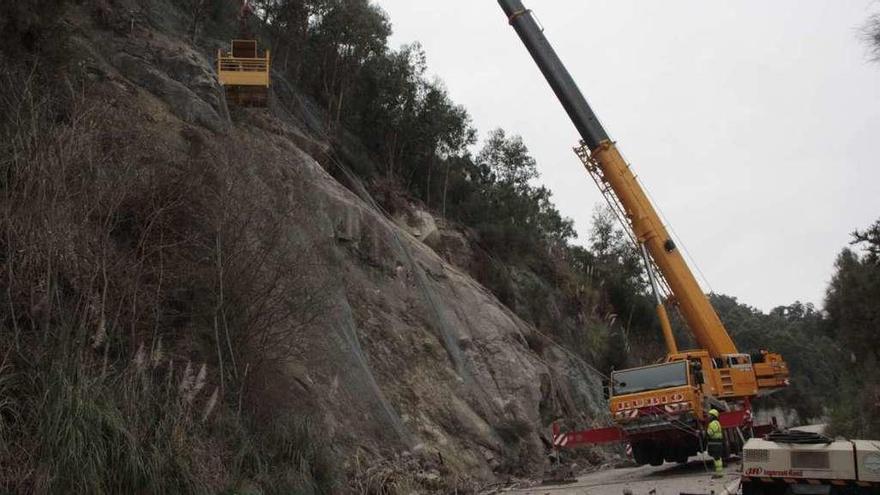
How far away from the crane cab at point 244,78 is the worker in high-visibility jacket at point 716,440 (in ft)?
54.5

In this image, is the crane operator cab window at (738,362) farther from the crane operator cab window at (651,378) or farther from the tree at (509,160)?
the tree at (509,160)

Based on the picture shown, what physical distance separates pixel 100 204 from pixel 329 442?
5.02 meters

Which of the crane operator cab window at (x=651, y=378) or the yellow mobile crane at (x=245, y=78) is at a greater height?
the yellow mobile crane at (x=245, y=78)

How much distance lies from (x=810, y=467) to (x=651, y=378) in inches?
307

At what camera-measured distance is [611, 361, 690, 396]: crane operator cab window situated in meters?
17.7

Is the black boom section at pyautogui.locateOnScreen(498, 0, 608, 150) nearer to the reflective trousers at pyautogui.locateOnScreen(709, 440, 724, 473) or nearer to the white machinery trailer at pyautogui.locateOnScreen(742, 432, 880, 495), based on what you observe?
the reflective trousers at pyautogui.locateOnScreen(709, 440, 724, 473)

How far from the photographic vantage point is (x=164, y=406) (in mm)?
8516

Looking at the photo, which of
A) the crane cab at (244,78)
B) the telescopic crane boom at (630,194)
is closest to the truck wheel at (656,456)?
the telescopic crane boom at (630,194)

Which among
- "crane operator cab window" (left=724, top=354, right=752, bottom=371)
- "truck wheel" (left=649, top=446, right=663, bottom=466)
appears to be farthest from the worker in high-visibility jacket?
"crane operator cab window" (left=724, top=354, right=752, bottom=371)

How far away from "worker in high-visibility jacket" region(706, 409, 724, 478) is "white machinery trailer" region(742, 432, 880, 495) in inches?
192

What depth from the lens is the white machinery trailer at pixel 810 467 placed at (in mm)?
9875

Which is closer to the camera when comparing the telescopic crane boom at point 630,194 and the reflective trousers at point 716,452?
the reflective trousers at point 716,452

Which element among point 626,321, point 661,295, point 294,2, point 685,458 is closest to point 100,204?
point 685,458

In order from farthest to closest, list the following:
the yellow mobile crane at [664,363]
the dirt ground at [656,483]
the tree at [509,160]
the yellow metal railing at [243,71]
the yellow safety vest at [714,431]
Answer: the tree at [509,160], the yellow metal railing at [243,71], the yellow mobile crane at [664,363], the yellow safety vest at [714,431], the dirt ground at [656,483]
